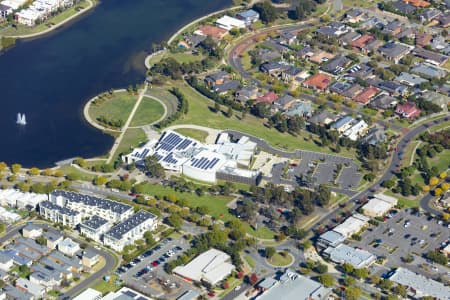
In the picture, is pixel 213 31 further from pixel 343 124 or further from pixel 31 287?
pixel 31 287

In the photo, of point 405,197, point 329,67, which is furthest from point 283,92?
point 405,197

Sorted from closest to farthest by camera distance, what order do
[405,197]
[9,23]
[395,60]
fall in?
[405,197] < [395,60] < [9,23]

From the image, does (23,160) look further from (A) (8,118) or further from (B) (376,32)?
(B) (376,32)

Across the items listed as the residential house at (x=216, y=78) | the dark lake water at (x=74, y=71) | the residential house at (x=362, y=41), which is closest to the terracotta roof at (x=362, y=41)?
the residential house at (x=362, y=41)

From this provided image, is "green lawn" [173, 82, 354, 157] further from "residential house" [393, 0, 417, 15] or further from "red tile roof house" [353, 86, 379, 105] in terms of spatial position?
"residential house" [393, 0, 417, 15]

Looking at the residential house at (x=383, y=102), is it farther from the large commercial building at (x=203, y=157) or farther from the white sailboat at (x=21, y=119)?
the white sailboat at (x=21, y=119)

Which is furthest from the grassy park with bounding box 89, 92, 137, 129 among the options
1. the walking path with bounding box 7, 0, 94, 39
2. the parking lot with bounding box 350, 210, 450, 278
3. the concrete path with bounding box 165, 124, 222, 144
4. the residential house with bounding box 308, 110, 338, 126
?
the parking lot with bounding box 350, 210, 450, 278
